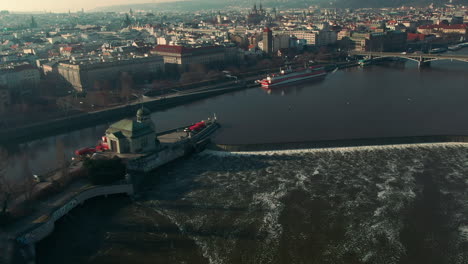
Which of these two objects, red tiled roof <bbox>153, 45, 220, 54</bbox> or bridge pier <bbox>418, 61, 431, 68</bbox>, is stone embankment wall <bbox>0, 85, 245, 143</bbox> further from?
bridge pier <bbox>418, 61, 431, 68</bbox>

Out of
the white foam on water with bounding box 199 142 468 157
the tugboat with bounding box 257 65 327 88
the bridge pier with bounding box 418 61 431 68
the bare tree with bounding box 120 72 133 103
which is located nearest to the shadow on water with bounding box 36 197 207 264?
the white foam on water with bounding box 199 142 468 157

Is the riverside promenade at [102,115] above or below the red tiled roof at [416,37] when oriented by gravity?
below

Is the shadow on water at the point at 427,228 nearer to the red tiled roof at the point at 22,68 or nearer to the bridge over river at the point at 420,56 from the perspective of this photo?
the red tiled roof at the point at 22,68

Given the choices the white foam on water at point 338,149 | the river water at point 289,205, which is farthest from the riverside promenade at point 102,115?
the white foam on water at point 338,149

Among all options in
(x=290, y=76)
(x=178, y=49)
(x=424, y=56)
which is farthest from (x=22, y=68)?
(x=424, y=56)

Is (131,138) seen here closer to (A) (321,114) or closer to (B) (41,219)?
(B) (41,219)
